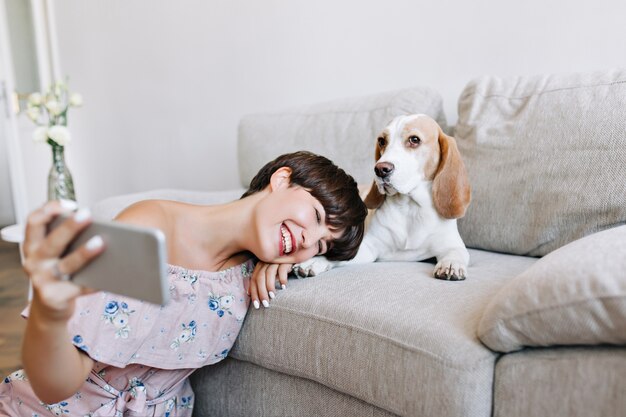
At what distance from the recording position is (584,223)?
5.05ft

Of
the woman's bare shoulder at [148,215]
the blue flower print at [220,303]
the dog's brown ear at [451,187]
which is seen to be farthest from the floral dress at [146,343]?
the dog's brown ear at [451,187]

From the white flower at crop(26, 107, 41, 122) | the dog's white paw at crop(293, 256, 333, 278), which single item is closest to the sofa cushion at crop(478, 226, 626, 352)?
the dog's white paw at crop(293, 256, 333, 278)

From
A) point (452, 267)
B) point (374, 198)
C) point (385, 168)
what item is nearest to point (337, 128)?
point (374, 198)

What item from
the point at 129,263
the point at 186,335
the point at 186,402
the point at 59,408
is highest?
the point at 129,263

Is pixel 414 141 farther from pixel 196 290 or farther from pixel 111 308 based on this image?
pixel 111 308

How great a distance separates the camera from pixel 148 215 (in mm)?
1246

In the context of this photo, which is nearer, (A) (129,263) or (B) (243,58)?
(A) (129,263)

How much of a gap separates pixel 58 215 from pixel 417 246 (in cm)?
111

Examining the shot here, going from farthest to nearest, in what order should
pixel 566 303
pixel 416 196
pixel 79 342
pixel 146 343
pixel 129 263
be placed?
pixel 416 196
pixel 146 343
pixel 79 342
pixel 566 303
pixel 129 263

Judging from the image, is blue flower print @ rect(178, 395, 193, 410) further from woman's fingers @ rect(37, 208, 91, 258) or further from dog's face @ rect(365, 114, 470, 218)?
woman's fingers @ rect(37, 208, 91, 258)

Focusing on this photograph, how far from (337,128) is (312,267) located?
31.1 inches

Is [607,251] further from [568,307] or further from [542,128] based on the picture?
[542,128]

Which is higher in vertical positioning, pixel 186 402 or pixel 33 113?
→ pixel 33 113

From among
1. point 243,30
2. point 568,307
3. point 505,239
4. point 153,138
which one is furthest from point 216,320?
point 153,138
